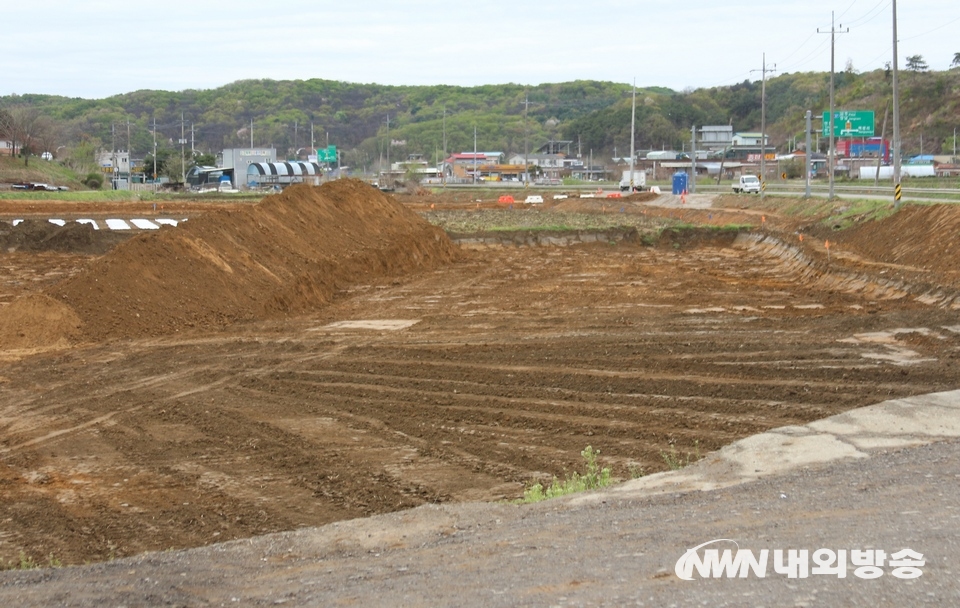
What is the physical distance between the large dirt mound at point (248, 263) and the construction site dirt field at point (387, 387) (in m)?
0.11

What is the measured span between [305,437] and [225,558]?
4.88m

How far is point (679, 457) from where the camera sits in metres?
10.7

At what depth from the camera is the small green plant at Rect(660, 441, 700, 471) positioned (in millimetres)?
10055

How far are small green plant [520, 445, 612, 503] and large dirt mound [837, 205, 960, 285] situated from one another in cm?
1604

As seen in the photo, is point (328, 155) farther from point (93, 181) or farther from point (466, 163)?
point (466, 163)

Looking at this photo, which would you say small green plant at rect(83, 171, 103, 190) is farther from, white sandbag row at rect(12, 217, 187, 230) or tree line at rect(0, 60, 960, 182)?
white sandbag row at rect(12, 217, 187, 230)

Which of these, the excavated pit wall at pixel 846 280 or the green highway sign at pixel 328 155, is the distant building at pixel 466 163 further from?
the excavated pit wall at pixel 846 280

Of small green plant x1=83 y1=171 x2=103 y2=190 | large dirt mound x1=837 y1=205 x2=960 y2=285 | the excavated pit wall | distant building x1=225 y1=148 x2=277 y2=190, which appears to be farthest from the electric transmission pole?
small green plant x1=83 y1=171 x2=103 y2=190

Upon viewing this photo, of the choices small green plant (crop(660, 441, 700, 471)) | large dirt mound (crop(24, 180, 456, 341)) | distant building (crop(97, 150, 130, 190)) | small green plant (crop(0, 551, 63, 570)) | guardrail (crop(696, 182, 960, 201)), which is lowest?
small green plant (crop(0, 551, 63, 570))

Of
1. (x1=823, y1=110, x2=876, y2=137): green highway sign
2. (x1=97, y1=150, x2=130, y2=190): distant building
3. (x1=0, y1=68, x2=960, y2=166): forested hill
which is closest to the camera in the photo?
(x1=823, y1=110, x2=876, y2=137): green highway sign

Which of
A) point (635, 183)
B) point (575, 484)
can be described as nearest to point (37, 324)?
point (575, 484)

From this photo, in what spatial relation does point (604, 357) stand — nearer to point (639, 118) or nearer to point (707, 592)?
point (707, 592)

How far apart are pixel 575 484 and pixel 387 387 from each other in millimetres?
5617

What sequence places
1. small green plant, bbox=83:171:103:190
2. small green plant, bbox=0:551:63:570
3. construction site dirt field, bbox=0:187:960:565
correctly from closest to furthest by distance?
small green plant, bbox=0:551:63:570
construction site dirt field, bbox=0:187:960:565
small green plant, bbox=83:171:103:190
